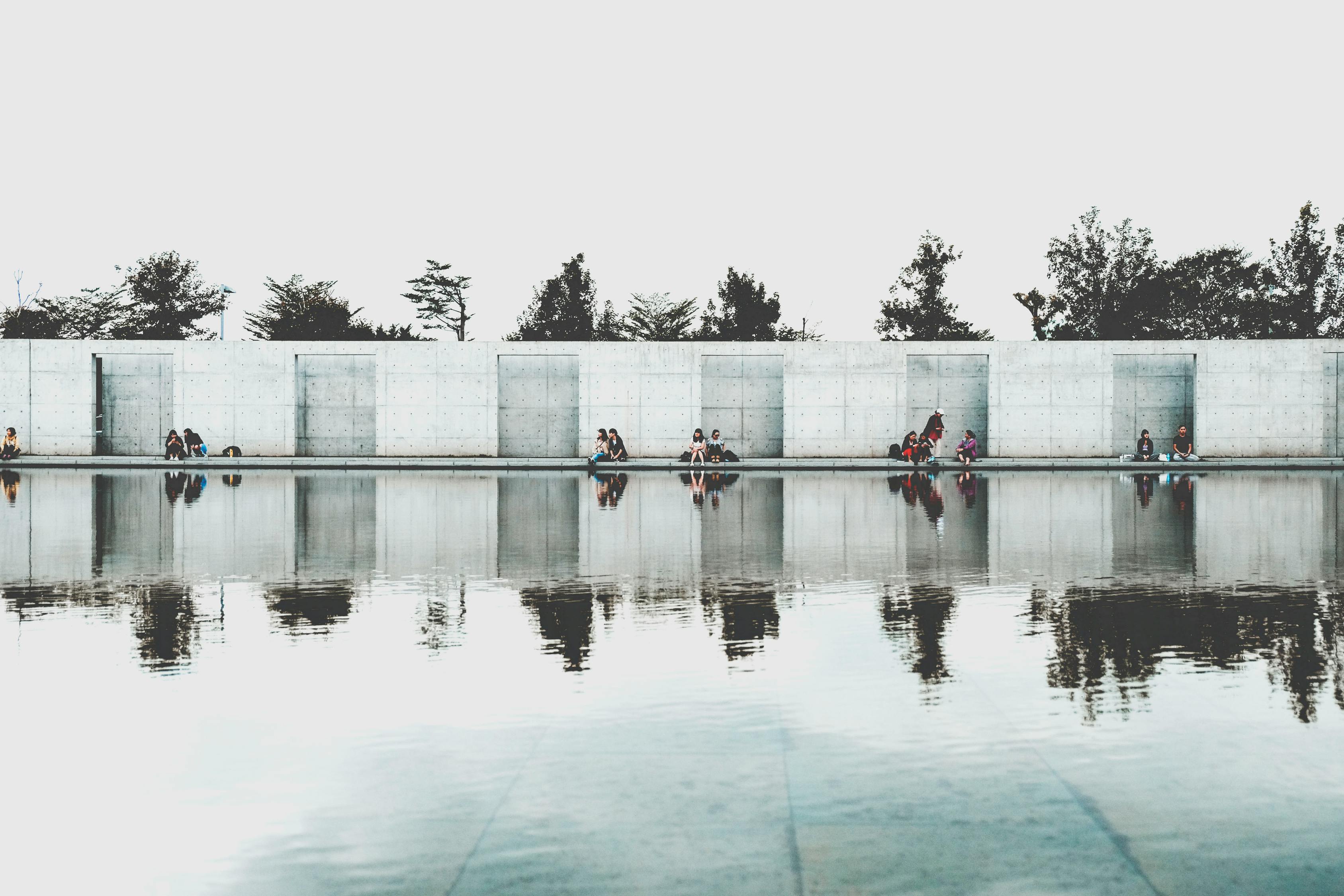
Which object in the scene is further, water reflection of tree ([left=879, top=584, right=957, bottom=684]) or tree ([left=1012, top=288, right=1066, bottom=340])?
tree ([left=1012, top=288, right=1066, bottom=340])

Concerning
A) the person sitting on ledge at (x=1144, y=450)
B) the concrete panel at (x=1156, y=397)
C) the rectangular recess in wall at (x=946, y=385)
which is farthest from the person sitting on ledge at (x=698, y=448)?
the concrete panel at (x=1156, y=397)

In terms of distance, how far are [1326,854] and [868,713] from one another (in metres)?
2.24

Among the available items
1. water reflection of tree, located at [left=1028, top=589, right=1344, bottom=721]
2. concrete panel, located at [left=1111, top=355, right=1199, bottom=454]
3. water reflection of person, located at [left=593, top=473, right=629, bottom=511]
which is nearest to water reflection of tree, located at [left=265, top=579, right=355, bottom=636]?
water reflection of tree, located at [left=1028, top=589, right=1344, bottom=721]

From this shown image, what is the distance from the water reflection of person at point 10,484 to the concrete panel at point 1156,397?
3144 cm

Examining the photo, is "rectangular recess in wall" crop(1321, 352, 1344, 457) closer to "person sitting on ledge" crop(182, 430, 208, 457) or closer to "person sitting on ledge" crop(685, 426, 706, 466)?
"person sitting on ledge" crop(685, 426, 706, 466)

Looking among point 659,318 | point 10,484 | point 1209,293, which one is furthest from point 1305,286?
point 10,484

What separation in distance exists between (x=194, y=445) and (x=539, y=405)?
34.8 ft

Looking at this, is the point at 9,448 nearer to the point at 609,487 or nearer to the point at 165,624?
the point at 609,487

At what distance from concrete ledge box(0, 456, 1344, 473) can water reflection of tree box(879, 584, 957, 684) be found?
928 inches

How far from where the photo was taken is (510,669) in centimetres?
695

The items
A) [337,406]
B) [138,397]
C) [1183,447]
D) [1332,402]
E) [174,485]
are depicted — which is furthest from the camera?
[337,406]

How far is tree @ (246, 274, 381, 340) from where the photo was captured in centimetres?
9375

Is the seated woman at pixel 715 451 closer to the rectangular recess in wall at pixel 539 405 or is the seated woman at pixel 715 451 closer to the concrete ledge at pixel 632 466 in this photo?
the concrete ledge at pixel 632 466

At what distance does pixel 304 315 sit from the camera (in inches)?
3718
